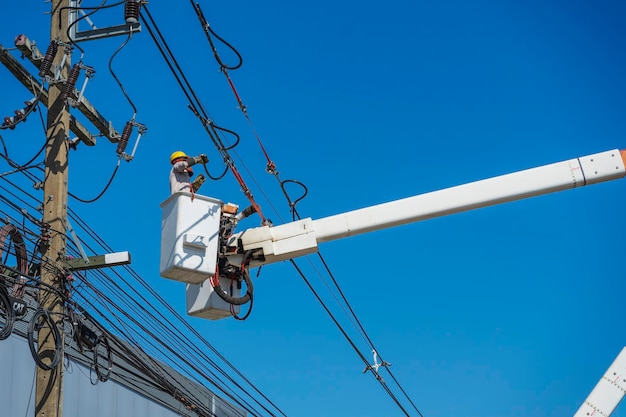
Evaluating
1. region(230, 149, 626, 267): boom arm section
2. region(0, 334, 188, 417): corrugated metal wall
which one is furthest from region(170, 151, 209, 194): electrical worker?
region(0, 334, 188, 417): corrugated metal wall

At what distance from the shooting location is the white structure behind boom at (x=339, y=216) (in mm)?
10047

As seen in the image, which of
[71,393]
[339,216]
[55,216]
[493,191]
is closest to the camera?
[493,191]

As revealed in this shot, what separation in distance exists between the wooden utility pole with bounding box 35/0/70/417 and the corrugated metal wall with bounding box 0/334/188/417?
6.86 m

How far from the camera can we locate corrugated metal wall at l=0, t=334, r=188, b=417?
21.5 metres

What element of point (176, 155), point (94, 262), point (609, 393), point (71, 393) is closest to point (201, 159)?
point (176, 155)

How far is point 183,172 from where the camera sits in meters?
10.8

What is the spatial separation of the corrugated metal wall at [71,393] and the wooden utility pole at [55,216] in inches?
270

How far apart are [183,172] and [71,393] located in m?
15.4

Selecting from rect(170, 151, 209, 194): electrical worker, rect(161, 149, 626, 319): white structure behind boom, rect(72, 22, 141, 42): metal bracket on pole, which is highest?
rect(72, 22, 141, 42): metal bracket on pole

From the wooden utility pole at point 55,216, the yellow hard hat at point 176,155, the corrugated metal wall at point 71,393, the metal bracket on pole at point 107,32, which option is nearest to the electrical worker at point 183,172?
the yellow hard hat at point 176,155

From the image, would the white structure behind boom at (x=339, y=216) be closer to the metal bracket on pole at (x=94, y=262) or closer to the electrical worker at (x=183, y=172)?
the electrical worker at (x=183, y=172)

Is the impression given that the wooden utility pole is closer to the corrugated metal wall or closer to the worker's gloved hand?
the worker's gloved hand

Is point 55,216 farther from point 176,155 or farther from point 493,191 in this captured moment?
point 493,191

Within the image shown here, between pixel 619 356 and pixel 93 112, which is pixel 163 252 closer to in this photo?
pixel 93 112
